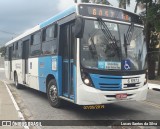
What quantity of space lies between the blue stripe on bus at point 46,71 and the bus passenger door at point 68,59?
144 millimetres

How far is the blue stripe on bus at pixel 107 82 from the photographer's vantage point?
8.54 meters

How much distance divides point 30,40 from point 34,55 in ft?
3.48

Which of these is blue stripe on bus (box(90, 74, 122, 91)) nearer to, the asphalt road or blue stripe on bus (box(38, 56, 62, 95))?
the asphalt road

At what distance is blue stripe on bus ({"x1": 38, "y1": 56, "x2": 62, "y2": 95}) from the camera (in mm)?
10040

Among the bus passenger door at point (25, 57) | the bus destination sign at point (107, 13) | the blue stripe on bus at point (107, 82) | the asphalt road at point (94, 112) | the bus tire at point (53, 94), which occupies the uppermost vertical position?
the bus destination sign at point (107, 13)

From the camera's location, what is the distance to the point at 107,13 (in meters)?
9.27

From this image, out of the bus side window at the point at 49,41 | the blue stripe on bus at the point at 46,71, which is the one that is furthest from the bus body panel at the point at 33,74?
the bus side window at the point at 49,41

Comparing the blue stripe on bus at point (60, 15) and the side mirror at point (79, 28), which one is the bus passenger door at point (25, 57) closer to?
the blue stripe on bus at point (60, 15)

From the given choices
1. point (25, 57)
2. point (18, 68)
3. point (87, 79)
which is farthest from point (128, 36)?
point (18, 68)

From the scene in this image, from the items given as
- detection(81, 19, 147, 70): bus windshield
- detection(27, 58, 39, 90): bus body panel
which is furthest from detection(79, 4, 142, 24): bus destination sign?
detection(27, 58, 39, 90): bus body panel

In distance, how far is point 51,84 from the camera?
10852 millimetres

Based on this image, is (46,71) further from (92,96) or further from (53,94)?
(92,96)

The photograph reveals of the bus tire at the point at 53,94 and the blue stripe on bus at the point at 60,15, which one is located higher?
the blue stripe on bus at the point at 60,15

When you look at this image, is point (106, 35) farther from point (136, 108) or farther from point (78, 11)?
point (136, 108)
